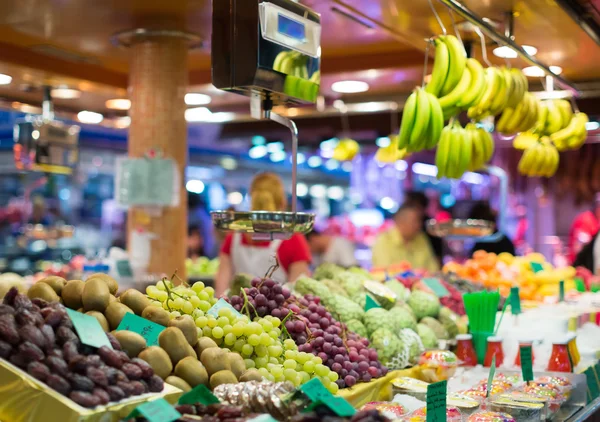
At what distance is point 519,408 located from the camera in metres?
2.70

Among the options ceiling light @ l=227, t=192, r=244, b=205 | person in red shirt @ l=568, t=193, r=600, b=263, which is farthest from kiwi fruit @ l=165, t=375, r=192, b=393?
ceiling light @ l=227, t=192, r=244, b=205

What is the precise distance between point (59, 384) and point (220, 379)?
521 mm

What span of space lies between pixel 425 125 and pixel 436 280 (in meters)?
1.46

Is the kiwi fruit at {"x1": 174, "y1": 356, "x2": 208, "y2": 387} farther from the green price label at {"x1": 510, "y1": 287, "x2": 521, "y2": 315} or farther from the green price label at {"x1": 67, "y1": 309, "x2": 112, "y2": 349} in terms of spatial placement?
the green price label at {"x1": 510, "y1": 287, "x2": 521, "y2": 315}

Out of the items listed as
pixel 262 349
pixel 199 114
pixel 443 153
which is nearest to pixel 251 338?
pixel 262 349

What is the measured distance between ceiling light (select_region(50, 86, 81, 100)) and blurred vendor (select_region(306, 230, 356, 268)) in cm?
314

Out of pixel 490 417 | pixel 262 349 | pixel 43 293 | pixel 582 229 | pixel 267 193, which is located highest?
pixel 267 193

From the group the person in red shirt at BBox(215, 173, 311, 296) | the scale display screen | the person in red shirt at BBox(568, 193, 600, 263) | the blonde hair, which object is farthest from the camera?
the person in red shirt at BBox(568, 193, 600, 263)

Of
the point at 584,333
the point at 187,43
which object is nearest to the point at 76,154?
the point at 187,43

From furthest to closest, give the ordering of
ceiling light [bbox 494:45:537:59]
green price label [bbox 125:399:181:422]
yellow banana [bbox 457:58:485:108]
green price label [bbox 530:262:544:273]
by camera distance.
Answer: green price label [bbox 530:262:544:273], ceiling light [bbox 494:45:537:59], yellow banana [bbox 457:58:485:108], green price label [bbox 125:399:181:422]

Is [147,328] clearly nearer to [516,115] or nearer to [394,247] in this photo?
[516,115]

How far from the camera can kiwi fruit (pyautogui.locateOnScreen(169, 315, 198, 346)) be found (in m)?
2.44

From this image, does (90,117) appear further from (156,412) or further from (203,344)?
(156,412)

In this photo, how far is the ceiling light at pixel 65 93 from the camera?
7.68m
